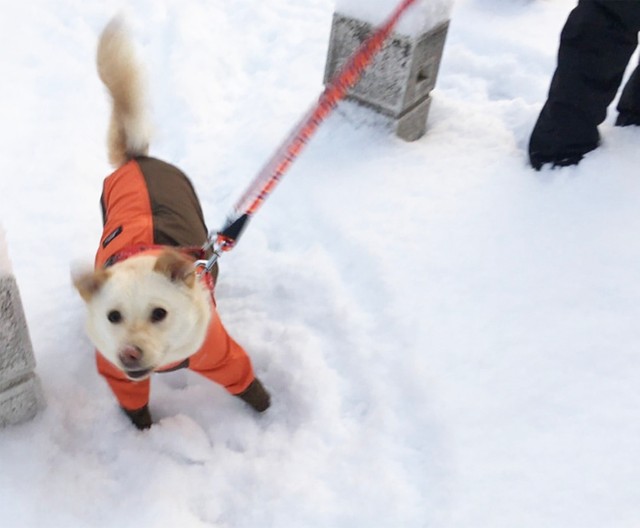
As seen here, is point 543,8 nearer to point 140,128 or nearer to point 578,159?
point 578,159

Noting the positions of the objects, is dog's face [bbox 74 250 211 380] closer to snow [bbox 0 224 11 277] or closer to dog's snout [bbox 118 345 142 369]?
dog's snout [bbox 118 345 142 369]

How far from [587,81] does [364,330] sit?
3.97 feet

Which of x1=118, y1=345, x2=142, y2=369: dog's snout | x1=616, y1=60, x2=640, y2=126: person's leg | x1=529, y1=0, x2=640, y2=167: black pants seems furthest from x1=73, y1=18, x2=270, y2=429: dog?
x1=616, y1=60, x2=640, y2=126: person's leg

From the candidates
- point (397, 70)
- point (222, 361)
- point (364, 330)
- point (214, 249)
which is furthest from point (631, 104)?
point (222, 361)

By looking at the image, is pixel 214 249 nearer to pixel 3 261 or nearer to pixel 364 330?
pixel 3 261

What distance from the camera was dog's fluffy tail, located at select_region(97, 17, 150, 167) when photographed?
1947 millimetres

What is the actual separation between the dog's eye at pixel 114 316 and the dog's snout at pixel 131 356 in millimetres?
91

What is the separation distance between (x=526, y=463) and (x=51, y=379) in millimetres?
1525

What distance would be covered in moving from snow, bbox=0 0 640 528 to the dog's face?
1.64 feet

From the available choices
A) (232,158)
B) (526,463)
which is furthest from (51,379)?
(526,463)

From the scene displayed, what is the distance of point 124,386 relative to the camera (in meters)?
1.78

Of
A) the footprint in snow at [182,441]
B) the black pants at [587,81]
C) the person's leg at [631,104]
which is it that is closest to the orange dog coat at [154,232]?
the footprint in snow at [182,441]

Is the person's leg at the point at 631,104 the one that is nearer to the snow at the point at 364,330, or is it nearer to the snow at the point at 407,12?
the snow at the point at 364,330

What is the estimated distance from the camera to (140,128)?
6.74 feet
